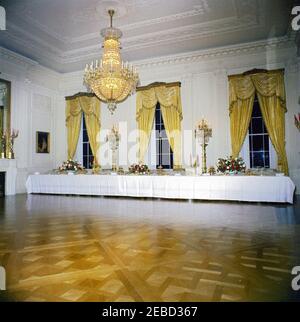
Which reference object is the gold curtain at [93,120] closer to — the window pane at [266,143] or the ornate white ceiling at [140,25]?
the ornate white ceiling at [140,25]

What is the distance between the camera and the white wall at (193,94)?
7.84 m

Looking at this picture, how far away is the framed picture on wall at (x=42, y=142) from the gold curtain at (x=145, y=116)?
3758mm

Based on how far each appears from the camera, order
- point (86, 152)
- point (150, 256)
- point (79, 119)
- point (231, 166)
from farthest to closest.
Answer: point (86, 152)
point (79, 119)
point (231, 166)
point (150, 256)

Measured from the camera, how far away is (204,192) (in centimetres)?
695

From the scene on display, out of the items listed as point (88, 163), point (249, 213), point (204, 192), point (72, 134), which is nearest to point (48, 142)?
point (72, 134)

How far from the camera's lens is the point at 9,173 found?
28.5 ft

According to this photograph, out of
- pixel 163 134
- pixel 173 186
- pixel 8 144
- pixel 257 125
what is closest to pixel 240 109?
pixel 257 125

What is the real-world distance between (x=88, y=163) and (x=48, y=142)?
1.76 meters

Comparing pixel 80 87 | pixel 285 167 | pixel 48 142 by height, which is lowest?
pixel 285 167

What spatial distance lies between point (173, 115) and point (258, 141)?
2.89m

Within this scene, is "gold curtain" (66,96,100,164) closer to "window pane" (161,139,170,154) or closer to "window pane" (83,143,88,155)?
"window pane" (83,143,88,155)

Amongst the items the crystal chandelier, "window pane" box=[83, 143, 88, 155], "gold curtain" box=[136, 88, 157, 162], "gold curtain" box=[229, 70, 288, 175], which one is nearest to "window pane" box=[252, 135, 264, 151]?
"gold curtain" box=[229, 70, 288, 175]

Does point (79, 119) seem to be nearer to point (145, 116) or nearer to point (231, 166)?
point (145, 116)
